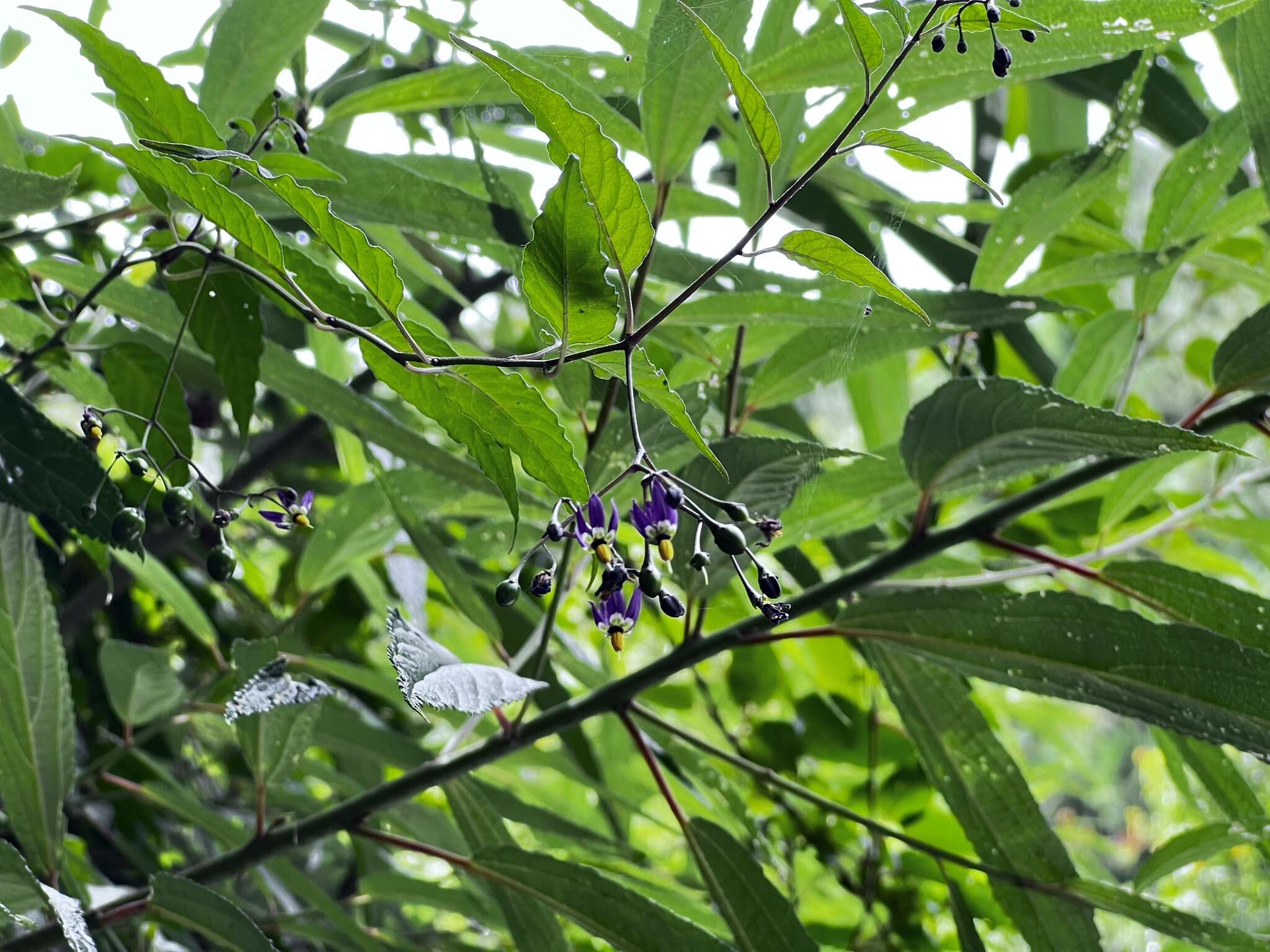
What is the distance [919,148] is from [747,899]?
35 centimetres

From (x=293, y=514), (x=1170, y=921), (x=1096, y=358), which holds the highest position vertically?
(x=293, y=514)

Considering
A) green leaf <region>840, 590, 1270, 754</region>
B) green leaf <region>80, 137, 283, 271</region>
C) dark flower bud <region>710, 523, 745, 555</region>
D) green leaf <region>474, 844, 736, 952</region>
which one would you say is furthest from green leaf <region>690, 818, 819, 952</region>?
green leaf <region>80, 137, 283, 271</region>

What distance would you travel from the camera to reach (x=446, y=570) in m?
0.46

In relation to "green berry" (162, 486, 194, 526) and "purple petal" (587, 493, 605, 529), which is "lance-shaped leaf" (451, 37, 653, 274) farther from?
"green berry" (162, 486, 194, 526)

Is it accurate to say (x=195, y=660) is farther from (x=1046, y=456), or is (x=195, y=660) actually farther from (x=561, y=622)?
(x=1046, y=456)

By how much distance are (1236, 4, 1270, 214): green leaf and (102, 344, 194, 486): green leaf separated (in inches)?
18.1

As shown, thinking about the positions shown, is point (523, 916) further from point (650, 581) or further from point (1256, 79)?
point (1256, 79)

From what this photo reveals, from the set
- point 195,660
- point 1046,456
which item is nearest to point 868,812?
point 1046,456

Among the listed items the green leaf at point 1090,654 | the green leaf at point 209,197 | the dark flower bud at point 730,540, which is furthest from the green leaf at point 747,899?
the green leaf at point 209,197

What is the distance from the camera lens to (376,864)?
2.24ft

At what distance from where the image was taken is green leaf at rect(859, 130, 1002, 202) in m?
0.29

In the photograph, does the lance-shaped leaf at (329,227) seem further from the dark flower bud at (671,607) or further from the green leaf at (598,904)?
the green leaf at (598,904)

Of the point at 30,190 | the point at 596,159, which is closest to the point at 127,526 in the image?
the point at 30,190

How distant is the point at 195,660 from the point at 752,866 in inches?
25.0
